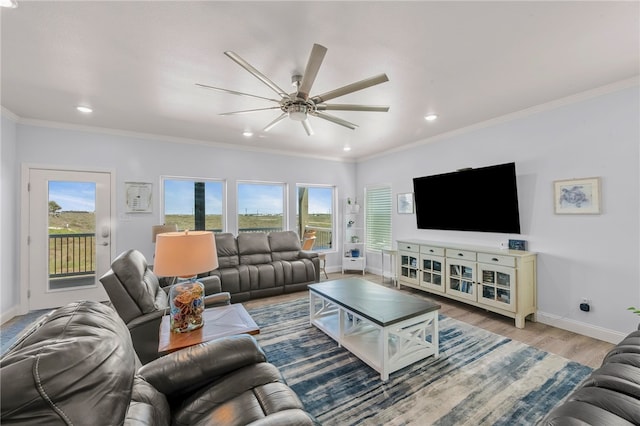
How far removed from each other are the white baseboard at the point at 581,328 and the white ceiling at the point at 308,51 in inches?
99.2

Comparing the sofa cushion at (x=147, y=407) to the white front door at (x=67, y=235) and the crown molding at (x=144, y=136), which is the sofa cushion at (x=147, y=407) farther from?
the crown molding at (x=144, y=136)

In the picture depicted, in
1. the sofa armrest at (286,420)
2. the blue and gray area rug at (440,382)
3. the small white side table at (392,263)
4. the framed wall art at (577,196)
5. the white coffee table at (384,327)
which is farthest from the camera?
the small white side table at (392,263)

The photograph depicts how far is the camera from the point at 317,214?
6.07 metres

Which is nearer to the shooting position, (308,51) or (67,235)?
(308,51)

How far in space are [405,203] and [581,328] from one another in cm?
287

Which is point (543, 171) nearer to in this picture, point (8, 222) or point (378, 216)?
point (378, 216)

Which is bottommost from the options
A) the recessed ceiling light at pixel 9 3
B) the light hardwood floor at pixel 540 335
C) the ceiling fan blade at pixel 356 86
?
the light hardwood floor at pixel 540 335

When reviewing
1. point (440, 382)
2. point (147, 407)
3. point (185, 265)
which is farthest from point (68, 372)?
point (440, 382)

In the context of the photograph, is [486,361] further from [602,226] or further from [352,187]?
[352,187]

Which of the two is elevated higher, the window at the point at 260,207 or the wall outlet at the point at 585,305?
the window at the point at 260,207

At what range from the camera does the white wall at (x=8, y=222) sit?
3.27 m

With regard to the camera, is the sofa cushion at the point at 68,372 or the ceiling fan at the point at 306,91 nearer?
the sofa cushion at the point at 68,372

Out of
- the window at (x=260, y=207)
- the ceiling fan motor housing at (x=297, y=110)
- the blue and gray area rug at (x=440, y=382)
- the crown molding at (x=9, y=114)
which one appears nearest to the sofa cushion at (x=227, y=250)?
the window at (x=260, y=207)

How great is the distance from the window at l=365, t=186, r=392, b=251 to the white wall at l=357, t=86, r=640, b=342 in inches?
77.9
